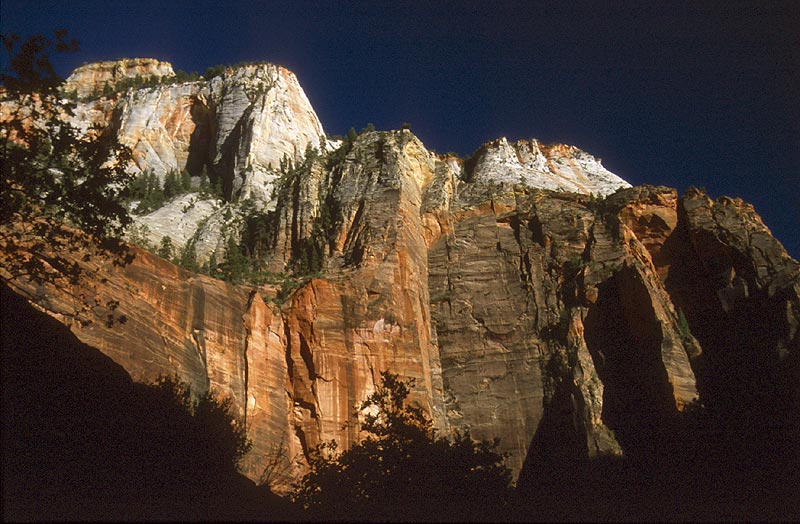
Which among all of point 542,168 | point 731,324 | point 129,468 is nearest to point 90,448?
point 129,468

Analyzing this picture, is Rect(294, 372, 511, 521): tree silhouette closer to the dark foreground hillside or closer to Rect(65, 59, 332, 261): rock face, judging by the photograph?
the dark foreground hillside

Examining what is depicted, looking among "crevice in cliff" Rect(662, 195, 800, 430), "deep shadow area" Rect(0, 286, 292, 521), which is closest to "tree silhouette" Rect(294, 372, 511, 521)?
"deep shadow area" Rect(0, 286, 292, 521)

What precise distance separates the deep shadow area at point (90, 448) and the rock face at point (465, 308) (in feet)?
21.7

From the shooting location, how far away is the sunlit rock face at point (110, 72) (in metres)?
81.2

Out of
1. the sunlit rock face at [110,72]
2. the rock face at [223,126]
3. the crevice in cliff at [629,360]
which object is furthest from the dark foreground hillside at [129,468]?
the sunlit rock face at [110,72]

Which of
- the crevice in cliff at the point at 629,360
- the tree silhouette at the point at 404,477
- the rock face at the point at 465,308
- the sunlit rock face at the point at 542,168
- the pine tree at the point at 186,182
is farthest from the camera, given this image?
the pine tree at the point at 186,182

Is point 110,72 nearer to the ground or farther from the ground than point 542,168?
farther from the ground

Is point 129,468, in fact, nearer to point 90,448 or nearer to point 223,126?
point 90,448

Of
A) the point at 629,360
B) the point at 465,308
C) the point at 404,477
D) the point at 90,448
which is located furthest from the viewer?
the point at 465,308

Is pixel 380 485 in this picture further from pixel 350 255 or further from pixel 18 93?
pixel 350 255

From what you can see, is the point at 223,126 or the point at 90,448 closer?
the point at 90,448

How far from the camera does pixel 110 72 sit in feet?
275

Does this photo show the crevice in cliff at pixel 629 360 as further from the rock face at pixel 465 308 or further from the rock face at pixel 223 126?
the rock face at pixel 223 126

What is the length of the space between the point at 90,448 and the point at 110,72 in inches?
3148
